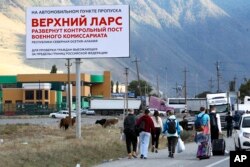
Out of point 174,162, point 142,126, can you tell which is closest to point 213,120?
point 142,126

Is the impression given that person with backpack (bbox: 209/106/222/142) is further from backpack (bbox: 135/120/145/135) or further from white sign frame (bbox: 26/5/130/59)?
white sign frame (bbox: 26/5/130/59)

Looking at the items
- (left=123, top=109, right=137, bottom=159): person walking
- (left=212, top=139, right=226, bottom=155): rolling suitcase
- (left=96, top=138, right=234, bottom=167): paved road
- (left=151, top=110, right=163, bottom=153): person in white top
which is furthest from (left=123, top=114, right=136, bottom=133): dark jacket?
(left=212, top=139, right=226, bottom=155): rolling suitcase

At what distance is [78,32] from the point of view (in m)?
29.9

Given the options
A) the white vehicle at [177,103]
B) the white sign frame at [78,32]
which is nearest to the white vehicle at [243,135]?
the white sign frame at [78,32]

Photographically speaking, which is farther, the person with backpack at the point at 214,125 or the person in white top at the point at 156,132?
the person in white top at the point at 156,132

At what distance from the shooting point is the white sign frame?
97.7ft

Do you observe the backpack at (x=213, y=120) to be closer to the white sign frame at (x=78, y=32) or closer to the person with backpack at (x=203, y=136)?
the person with backpack at (x=203, y=136)

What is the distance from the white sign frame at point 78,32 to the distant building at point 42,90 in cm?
7577

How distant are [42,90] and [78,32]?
86.8 metres

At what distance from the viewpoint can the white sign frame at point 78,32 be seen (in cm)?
2978

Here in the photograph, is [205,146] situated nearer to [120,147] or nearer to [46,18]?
[120,147]

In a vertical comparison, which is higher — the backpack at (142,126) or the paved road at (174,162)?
the backpack at (142,126)

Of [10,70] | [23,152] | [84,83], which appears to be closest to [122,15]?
[23,152]

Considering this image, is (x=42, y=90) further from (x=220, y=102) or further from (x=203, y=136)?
(x=203, y=136)
